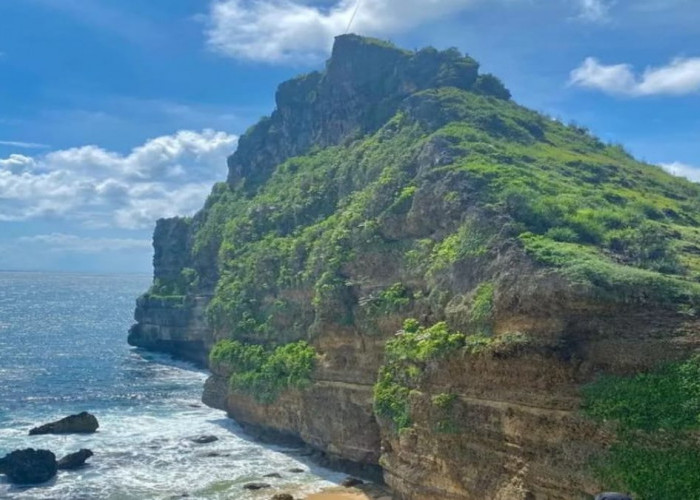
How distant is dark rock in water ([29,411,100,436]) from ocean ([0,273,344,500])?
954 mm

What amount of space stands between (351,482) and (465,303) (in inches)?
613

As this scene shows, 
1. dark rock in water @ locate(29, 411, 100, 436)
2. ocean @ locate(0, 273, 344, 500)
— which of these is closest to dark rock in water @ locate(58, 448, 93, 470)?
ocean @ locate(0, 273, 344, 500)

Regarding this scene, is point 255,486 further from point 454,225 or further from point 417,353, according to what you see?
point 454,225

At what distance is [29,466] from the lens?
4834 cm

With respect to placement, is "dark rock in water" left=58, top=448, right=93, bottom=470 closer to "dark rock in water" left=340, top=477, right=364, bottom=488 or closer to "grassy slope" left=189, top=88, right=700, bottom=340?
"grassy slope" left=189, top=88, right=700, bottom=340

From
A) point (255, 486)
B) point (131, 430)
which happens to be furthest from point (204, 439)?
point (255, 486)

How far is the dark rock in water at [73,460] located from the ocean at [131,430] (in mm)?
778

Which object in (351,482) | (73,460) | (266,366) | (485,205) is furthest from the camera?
(266,366)

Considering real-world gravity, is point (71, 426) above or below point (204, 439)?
below

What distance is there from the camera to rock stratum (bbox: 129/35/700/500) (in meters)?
31.2

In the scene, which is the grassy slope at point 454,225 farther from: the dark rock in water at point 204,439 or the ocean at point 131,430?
the ocean at point 131,430

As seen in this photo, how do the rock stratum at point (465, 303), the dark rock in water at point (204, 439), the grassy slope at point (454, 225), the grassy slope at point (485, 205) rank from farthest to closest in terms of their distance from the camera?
the dark rock in water at point (204, 439) → the grassy slope at point (485, 205) → the grassy slope at point (454, 225) → the rock stratum at point (465, 303)

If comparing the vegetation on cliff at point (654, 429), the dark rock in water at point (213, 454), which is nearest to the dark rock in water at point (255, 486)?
the dark rock in water at point (213, 454)

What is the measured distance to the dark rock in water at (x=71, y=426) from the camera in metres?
60.4
